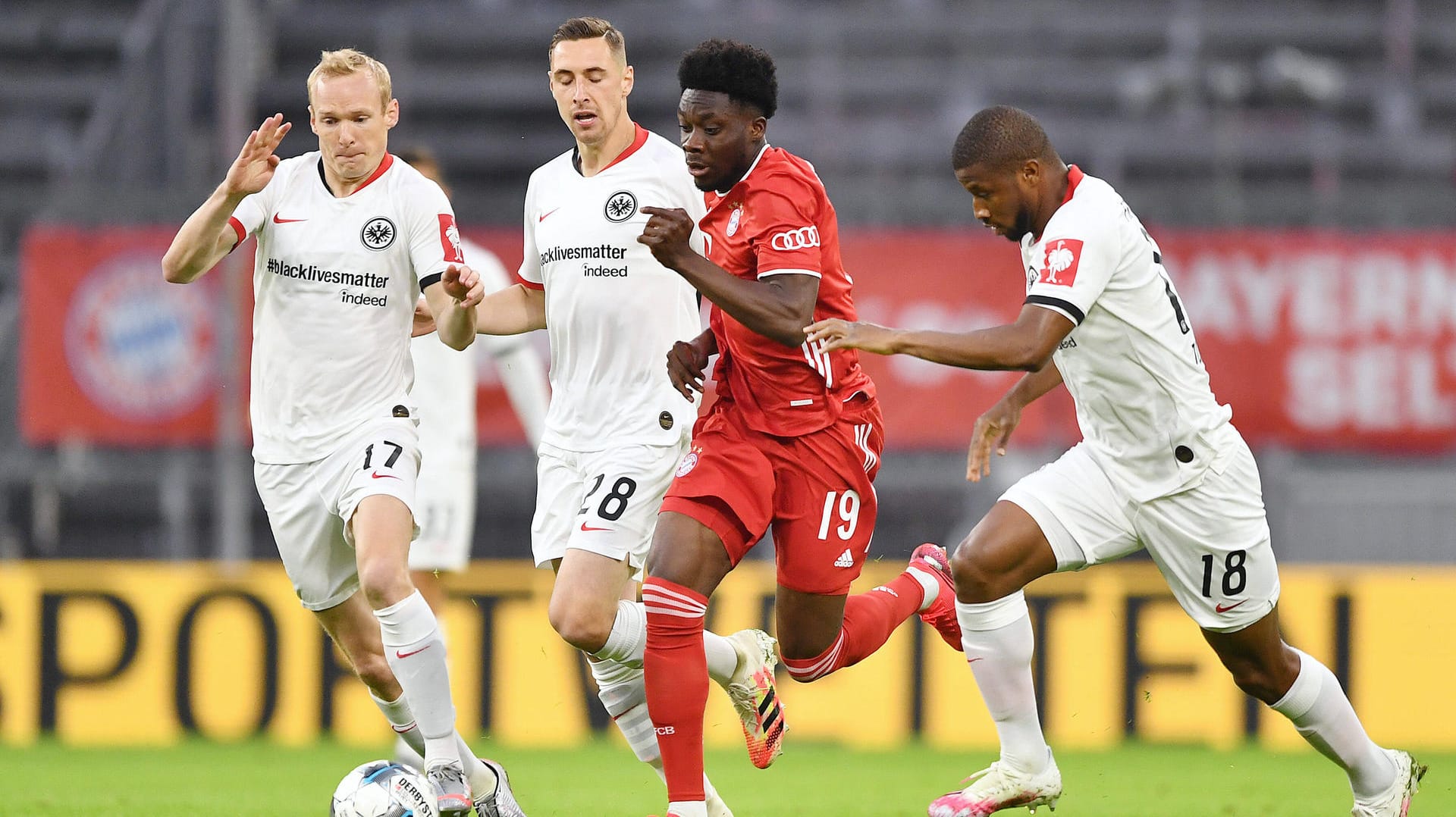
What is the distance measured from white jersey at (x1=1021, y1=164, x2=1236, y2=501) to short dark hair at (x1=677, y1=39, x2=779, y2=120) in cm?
96

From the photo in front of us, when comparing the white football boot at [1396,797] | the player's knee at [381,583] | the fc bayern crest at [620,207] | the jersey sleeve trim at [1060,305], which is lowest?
the white football boot at [1396,797]

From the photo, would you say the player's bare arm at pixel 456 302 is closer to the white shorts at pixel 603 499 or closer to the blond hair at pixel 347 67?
the white shorts at pixel 603 499

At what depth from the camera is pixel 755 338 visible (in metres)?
5.39

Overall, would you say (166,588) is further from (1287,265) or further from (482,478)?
(1287,265)

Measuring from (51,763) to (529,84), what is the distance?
8.06m

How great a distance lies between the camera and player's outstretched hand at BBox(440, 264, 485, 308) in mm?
5316

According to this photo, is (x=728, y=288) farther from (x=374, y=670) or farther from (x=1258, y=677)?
(x=1258, y=677)

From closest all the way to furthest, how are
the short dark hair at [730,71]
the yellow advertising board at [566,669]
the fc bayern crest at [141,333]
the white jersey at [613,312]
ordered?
the short dark hair at [730,71] < the white jersey at [613,312] < the yellow advertising board at [566,669] < the fc bayern crest at [141,333]

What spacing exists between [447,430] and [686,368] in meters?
2.60

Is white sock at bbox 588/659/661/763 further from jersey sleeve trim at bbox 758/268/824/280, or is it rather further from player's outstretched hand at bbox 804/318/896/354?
player's outstretched hand at bbox 804/318/896/354

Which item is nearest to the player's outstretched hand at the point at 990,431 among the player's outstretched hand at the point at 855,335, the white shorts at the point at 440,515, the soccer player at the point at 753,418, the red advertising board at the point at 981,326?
the soccer player at the point at 753,418

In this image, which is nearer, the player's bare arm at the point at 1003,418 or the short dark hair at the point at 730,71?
the short dark hair at the point at 730,71

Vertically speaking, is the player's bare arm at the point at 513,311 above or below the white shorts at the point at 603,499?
above

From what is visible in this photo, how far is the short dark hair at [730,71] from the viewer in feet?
17.3
